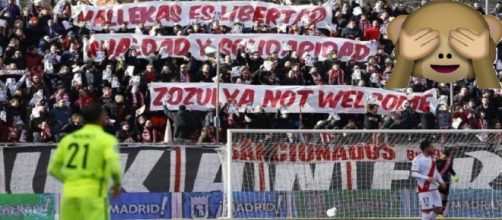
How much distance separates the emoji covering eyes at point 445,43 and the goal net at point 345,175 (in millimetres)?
5371

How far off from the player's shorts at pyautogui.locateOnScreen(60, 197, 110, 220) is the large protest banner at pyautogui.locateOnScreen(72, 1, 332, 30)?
1917cm

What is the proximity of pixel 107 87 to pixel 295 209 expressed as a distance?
5.54m

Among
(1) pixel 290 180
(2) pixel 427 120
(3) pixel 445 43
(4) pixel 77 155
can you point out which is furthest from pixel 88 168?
(3) pixel 445 43

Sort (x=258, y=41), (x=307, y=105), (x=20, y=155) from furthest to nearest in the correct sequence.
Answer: (x=258, y=41)
(x=307, y=105)
(x=20, y=155)

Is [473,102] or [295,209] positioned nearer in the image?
[295,209]

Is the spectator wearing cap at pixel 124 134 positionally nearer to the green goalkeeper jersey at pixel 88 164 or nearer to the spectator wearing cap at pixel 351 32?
the spectator wearing cap at pixel 351 32

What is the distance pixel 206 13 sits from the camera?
31844mm

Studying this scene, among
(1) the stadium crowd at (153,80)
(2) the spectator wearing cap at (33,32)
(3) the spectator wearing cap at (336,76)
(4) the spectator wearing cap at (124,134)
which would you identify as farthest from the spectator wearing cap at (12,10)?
(3) the spectator wearing cap at (336,76)

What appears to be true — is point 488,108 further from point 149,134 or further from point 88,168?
point 88,168

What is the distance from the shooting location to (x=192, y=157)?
944 inches

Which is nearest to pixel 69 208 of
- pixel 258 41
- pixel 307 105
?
pixel 307 105

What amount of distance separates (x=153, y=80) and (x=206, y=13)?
3815 mm

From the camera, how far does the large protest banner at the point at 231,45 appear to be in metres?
29.8

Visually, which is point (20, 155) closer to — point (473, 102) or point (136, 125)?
point (136, 125)
